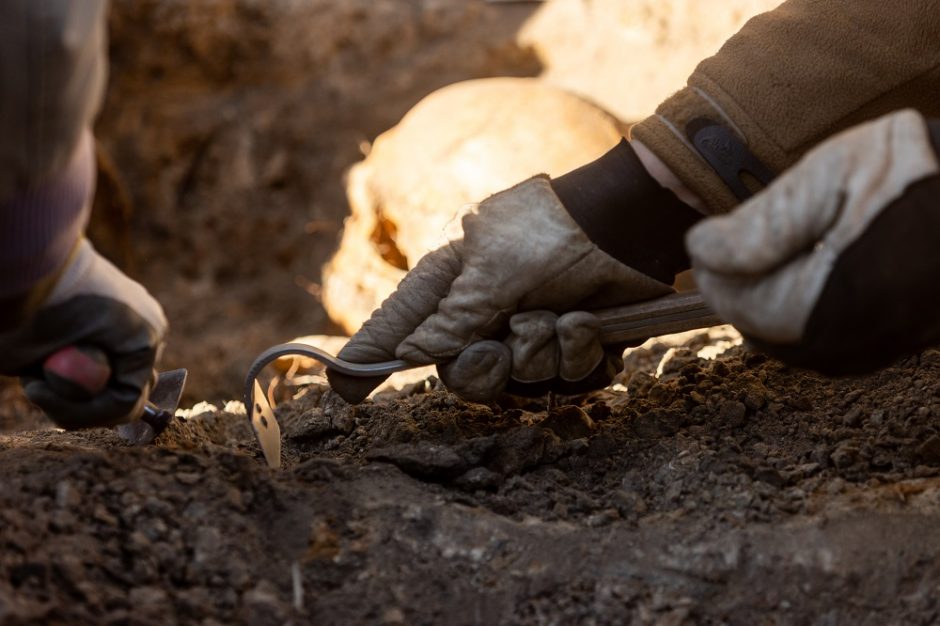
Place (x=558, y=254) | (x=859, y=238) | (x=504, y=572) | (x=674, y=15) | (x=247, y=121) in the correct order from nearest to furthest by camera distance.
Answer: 1. (x=859, y=238)
2. (x=504, y=572)
3. (x=558, y=254)
4. (x=674, y=15)
5. (x=247, y=121)

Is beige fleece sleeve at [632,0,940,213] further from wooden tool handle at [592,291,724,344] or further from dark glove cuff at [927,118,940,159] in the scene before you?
dark glove cuff at [927,118,940,159]

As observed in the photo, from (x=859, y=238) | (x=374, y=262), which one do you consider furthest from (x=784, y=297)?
(x=374, y=262)

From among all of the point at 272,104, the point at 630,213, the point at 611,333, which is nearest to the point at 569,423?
→ the point at 611,333

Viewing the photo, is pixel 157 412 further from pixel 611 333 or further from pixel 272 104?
pixel 272 104

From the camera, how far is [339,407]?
159cm

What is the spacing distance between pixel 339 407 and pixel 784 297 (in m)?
0.76

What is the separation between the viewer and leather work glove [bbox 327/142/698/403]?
4.52ft

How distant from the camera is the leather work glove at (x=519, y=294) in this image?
4.52ft

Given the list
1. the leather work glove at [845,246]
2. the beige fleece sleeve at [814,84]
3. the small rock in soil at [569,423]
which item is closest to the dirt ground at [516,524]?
the small rock in soil at [569,423]

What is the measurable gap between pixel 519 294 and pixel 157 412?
1.68 feet

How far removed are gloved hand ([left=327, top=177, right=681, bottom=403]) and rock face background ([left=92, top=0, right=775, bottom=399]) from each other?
6.74ft

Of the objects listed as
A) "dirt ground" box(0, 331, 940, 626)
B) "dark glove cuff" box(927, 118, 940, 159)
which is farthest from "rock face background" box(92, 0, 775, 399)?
"dark glove cuff" box(927, 118, 940, 159)

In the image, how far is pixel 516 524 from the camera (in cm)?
120

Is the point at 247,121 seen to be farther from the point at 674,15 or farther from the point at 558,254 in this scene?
the point at 558,254
